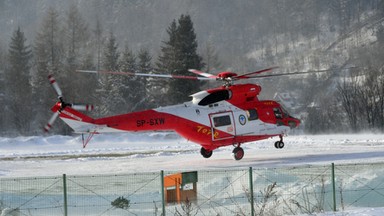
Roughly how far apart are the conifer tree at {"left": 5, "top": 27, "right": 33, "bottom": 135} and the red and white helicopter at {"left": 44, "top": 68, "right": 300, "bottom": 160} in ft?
147

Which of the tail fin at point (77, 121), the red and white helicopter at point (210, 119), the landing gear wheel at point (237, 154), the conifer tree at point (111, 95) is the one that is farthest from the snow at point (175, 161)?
the conifer tree at point (111, 95)

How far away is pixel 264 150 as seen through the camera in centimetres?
3092

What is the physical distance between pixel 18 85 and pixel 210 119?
159 feet

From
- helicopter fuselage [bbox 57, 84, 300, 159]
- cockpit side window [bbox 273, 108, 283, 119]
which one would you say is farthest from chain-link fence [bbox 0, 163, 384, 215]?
cockpit side window [bbox 273, 108, 283, 119]

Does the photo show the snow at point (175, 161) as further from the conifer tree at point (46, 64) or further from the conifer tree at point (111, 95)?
the conifer tree at point (46, 64)

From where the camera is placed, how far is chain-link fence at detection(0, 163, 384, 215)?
14.6 meters

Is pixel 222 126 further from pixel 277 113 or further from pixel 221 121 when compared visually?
pixel 277 113

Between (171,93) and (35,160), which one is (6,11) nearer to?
(171,93)

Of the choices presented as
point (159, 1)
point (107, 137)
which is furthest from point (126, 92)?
point (159, 1)

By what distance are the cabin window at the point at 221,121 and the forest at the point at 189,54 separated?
4.47 meters

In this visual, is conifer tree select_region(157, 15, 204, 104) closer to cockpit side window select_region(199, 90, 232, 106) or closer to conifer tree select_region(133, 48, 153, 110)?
conifer tree select_region(133, 48, 153, 110)

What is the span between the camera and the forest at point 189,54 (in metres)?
62.4

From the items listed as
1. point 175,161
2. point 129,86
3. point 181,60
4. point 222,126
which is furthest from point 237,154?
point 129,86

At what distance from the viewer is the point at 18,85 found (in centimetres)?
6838
